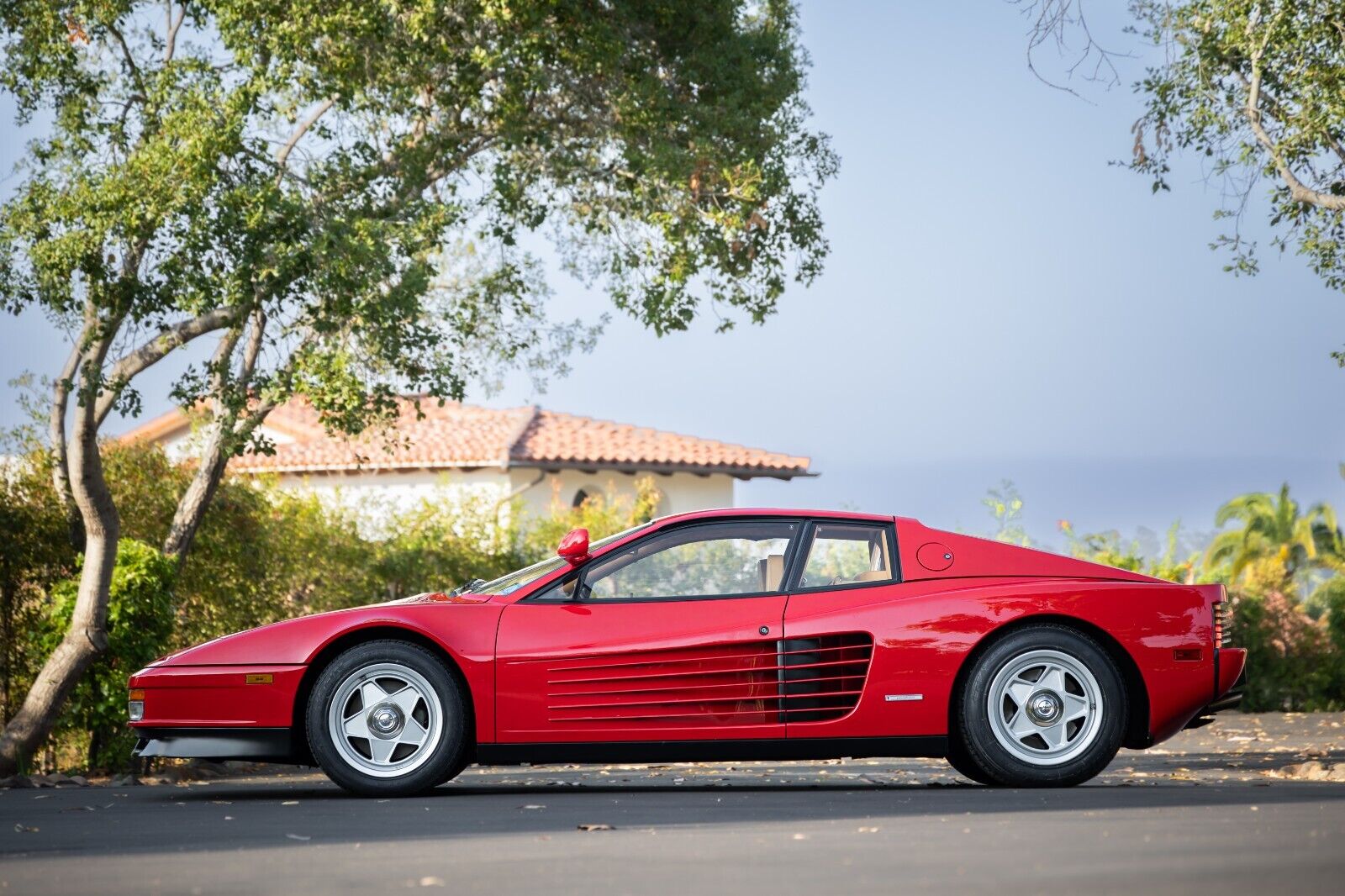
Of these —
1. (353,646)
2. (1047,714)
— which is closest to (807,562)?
(1047,714)

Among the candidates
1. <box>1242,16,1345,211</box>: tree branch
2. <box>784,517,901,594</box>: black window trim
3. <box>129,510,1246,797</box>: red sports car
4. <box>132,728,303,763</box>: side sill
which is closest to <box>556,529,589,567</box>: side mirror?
<box>129,510,1246,797</box>: red sports car

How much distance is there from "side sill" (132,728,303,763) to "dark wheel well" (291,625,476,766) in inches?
3.0

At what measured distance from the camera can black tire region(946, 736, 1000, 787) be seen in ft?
24.1

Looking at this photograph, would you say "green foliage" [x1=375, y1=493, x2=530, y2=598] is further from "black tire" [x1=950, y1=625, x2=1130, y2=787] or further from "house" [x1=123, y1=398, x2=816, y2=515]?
"house" [x1=123, y1=398, x2=816, y2=515]

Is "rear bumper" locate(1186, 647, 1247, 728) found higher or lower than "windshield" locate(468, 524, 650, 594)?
lower

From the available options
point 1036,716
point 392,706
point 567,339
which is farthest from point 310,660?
point 567,339

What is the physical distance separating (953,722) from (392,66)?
6.91m

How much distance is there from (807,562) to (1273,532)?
129 ft

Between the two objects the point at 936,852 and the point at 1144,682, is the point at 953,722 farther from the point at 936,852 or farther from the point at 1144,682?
the point at 936,852

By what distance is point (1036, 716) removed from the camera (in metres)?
7.36

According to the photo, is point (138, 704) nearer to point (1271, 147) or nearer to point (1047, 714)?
point (1047, 714)

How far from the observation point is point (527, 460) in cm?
2864

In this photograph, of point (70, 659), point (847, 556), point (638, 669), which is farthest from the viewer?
point (70, 659)

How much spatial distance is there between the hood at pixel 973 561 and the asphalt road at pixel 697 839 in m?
1.02
